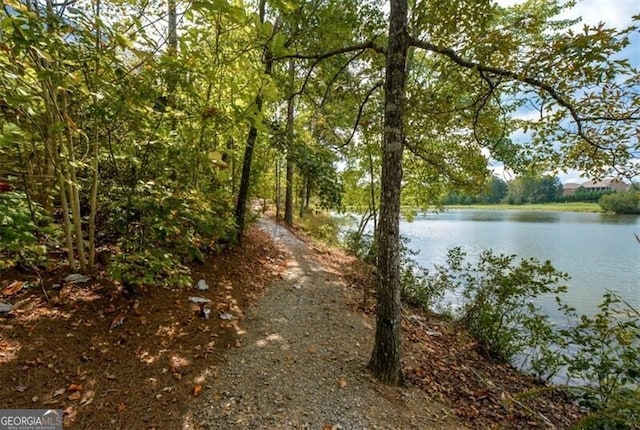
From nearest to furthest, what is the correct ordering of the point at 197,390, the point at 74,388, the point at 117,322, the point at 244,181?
the point at 74,388 < the point at 197,390 < the point at 117,322 < the point at 244,181

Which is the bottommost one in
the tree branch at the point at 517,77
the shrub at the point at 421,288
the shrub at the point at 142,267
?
the shrub at the point at 421,288

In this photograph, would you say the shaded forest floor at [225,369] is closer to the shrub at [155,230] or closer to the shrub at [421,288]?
the shrub at [155,230]

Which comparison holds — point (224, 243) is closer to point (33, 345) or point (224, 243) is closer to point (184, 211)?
point (184, 211)

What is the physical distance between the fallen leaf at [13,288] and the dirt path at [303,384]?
2.07 meters

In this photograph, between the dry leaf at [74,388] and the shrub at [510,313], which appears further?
the shrub at [510,313]

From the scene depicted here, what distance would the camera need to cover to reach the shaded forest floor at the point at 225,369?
2133 mm

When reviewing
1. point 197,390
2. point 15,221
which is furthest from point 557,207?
point 15,221

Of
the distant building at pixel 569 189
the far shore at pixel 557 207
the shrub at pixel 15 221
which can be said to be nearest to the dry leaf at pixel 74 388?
the shrub at pixel 15 221

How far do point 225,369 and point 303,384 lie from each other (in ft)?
2.45

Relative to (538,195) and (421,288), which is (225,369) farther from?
(538,195)

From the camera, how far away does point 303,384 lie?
2.60 metres

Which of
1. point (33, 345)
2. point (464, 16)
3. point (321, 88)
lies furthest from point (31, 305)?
point (464, 16)

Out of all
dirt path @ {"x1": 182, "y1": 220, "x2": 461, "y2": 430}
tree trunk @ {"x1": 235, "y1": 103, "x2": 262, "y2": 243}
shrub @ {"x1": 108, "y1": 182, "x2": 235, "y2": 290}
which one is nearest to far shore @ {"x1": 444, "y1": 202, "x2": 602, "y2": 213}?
tree trunk @ {"x1": 235, "y1": 103, "x2": 262, "y2": 243}

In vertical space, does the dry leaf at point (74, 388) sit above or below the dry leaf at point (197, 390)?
above
